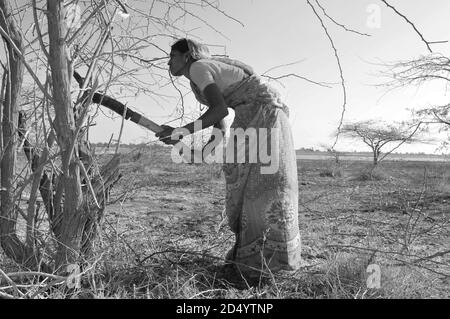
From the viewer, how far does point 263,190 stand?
2002mm

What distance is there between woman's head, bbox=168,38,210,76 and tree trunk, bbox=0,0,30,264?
69 centimetres

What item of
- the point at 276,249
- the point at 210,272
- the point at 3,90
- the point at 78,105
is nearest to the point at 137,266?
the point at 210,272

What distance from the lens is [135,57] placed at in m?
2.10

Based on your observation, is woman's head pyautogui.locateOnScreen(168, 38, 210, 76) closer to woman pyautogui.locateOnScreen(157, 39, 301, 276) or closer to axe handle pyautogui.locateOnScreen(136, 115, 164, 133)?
woman pyautogui.locateOnScreen(157, 39, 301, 276)

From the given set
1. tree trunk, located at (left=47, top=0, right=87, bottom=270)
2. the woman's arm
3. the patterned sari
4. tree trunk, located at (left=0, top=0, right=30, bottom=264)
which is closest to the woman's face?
the patterned sari

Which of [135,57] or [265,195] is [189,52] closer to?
[135,57]

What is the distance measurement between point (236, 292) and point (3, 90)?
55.2 inches

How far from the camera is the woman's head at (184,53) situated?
2.00m

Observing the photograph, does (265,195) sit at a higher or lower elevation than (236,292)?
higher

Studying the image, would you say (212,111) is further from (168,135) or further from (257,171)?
(257,171)

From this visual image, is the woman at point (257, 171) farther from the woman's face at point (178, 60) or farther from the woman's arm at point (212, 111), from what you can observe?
the woman's arm at point (212, 111)

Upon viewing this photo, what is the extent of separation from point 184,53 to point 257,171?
67 cm

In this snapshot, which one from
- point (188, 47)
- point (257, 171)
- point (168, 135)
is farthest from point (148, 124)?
point (257, 171)
